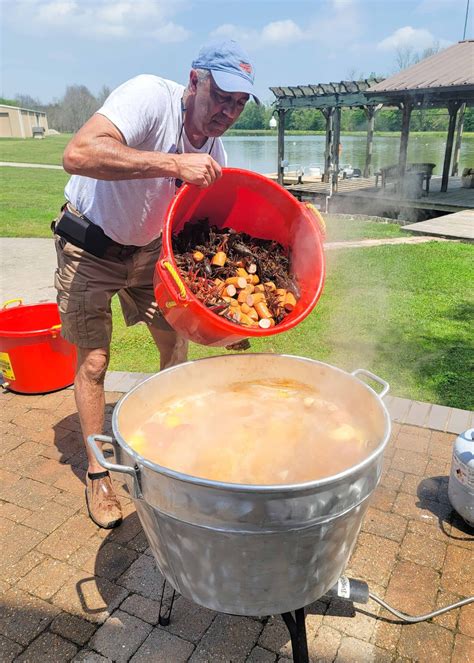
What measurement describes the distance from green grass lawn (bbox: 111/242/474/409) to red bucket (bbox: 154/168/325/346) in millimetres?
1988

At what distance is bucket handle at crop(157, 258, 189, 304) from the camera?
5.41ft

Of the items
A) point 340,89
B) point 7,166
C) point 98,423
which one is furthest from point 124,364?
point 7,166

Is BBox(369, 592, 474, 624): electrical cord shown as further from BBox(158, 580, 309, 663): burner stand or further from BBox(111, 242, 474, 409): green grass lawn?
BBox(111, 242, 474, 409): green grass lawn

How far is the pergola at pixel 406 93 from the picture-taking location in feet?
39.8

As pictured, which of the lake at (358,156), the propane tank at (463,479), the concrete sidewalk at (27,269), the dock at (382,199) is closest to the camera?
the propane tank at (463,479)

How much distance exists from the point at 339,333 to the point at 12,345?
2903mm

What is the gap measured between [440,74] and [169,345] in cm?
1300

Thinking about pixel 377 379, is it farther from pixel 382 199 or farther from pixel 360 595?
pixel 382 199

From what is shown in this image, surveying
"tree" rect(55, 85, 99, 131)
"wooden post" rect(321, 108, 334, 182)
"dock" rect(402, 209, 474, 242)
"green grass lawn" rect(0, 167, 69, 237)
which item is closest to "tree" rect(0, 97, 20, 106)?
"tree" rect(55, 85, 99, 131)

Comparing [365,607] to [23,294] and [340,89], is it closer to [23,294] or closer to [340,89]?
[23,294]

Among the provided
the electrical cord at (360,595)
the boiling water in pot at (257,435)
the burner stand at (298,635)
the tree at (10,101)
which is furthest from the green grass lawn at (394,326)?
the tree at (10,101)

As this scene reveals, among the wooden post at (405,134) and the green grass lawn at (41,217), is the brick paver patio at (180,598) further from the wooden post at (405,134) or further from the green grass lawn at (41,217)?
the wooden post at (405,134)

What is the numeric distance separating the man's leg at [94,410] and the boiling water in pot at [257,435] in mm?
846

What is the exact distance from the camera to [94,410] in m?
2.53
